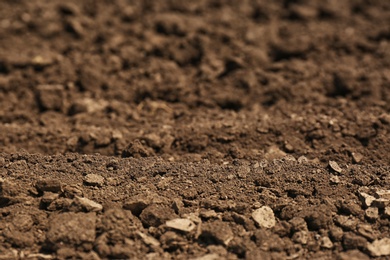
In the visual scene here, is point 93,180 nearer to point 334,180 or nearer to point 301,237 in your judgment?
point 301,237

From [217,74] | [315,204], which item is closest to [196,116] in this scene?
[217,74]

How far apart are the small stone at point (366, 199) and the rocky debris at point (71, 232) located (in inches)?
46.2

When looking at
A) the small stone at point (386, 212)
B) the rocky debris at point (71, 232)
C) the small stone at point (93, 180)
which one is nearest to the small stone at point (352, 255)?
the small stone at point (386, 212)

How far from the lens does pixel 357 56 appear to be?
13.0 ft

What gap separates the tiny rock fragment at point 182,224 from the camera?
221 cm

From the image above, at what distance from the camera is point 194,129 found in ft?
9.84

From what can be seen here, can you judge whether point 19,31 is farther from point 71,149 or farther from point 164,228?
point 164,228

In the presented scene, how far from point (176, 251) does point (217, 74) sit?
184 centimetres

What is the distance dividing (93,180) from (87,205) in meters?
0.20

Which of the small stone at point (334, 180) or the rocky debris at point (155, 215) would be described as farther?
the small stone at point (334, 180)

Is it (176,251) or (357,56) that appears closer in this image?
(176,251)

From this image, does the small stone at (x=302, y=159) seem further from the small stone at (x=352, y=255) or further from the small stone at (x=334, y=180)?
the small stone at (x=352, y=255)

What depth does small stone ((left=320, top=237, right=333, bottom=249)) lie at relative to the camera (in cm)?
220

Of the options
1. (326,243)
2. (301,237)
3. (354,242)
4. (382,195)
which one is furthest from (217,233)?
(382,195)
